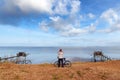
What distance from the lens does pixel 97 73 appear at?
30156 mm

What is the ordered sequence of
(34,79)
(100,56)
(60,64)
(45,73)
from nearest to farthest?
1. (34,79)
2. (45,73)
3. (60,64)
4. (100,56)

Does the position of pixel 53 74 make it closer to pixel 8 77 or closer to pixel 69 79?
pixel 69 79

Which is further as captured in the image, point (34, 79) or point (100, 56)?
point (100, 56)

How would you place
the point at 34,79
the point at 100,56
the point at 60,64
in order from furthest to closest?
the point at 100,56 → the point at 60,64 → the point at 34,79

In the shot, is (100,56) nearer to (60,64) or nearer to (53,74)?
(60,64)

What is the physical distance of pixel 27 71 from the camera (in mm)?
30953

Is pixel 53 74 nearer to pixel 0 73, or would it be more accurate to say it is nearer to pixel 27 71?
pixel 27 71

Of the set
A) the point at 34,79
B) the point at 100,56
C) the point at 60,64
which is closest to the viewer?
the point at 34,79

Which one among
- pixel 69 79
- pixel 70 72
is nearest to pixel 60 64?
pixel 70 72

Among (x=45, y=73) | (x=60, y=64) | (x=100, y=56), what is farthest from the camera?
(x=100, y=56)

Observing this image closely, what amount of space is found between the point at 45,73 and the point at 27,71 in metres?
2.52

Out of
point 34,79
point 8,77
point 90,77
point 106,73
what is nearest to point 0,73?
point 8,77

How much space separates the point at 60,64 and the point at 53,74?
774 centimetres

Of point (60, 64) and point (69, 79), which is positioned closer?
point (69, 79)
